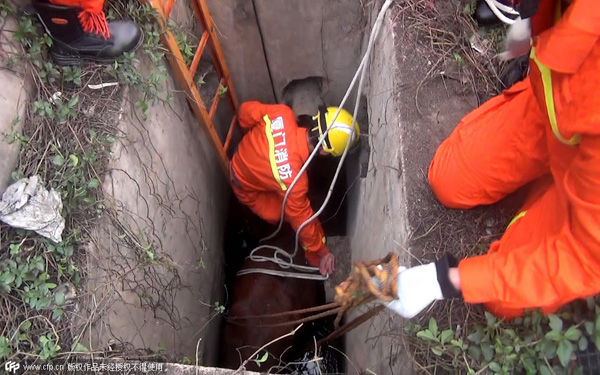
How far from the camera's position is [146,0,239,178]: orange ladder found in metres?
2.49

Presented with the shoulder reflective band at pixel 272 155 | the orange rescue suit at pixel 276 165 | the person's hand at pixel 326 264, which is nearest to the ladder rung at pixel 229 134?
the orange rescue suit at pixel 276 165

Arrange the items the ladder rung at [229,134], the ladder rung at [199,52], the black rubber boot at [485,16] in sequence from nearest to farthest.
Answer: the black rubber boot at [485,16]
the ladder rung at [199,52]
the ladder rung at [229,134]

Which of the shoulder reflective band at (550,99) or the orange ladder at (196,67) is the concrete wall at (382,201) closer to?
the shoulder reflective band at (550,99)

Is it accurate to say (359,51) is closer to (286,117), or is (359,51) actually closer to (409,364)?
(286,117)

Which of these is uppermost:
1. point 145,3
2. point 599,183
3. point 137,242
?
point 145,3

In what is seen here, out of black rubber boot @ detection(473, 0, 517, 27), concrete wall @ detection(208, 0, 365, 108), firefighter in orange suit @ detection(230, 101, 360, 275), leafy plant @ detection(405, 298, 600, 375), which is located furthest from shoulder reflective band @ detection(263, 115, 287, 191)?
leafy plant @ detection(405, 298, 600, 375)

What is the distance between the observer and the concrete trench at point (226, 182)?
6.81ft

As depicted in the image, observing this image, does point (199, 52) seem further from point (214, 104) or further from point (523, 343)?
point (523, 343)

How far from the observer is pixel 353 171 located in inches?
145

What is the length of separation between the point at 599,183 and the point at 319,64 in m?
2.84

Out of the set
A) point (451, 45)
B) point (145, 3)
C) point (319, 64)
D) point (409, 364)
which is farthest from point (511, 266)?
point (319, 64)

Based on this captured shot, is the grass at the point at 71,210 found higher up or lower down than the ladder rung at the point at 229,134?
higher up

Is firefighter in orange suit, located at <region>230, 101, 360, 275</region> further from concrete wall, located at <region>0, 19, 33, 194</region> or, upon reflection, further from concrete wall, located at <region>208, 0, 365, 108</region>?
concrete wall, located at <region>0, 19, 33, 194</region>

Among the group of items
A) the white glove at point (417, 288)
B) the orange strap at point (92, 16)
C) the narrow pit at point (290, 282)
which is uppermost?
the orange strap at point (92, 16)
